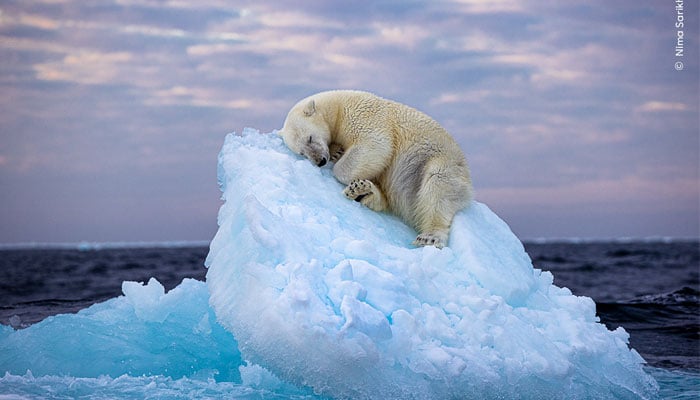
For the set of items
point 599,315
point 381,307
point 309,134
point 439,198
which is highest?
→ point 309,134

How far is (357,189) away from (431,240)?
0.79m

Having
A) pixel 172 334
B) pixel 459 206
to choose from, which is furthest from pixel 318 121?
pixel 172 334

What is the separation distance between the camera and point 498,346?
5098mm

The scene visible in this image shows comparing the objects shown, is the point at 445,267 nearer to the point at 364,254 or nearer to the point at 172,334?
the point at 364,254

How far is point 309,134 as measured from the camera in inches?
262

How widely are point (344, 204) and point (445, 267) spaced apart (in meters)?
1.05

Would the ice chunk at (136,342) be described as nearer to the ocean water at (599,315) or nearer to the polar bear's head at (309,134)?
the ocean water at (599,315)

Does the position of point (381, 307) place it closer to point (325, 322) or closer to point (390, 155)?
point (325, 322)

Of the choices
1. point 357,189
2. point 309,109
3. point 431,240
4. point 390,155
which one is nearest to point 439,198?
point 431,240

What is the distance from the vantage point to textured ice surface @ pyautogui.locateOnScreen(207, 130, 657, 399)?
457 cm

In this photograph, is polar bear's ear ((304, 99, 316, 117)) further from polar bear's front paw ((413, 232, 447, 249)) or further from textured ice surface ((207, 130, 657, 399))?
polar bear's front paw ((413, 232, 447, 249))

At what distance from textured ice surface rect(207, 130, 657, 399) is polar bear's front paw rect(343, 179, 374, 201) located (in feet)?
0.22

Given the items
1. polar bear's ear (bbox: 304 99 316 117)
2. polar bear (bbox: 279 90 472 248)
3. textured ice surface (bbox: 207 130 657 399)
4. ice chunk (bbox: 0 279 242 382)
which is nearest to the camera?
textured ice surface (bbox: 207 130 657 399)

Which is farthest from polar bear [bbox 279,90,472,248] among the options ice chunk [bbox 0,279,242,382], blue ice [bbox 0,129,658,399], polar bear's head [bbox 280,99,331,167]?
ice chunk [bbox 0,279,242,382]
